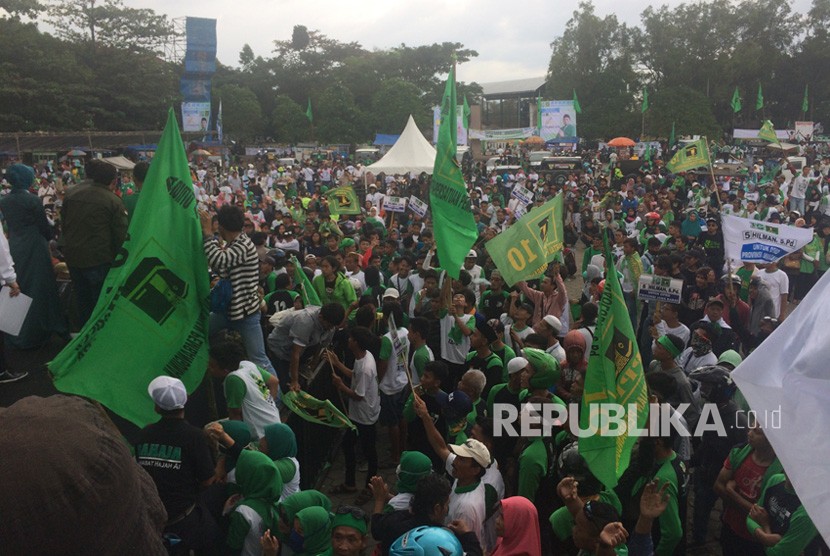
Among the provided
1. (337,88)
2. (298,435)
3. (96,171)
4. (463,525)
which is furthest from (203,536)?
(337,88)

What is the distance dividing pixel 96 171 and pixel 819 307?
503cm

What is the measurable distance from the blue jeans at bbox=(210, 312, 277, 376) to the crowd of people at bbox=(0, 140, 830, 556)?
1 cm

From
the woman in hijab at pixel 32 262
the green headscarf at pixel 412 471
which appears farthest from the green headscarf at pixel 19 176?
the green headscarf at pixel 412 471

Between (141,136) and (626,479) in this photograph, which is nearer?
(626,479)

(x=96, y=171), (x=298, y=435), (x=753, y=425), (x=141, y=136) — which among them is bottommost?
(x=298, y=435)

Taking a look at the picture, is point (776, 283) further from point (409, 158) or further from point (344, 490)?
point (409, 158)

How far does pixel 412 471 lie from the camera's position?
13.1 feet

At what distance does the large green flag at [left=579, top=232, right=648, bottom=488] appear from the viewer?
4074 millimetres

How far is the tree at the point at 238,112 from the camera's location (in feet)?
188

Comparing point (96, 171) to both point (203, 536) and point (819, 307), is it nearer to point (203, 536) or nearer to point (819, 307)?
point (203, 536)

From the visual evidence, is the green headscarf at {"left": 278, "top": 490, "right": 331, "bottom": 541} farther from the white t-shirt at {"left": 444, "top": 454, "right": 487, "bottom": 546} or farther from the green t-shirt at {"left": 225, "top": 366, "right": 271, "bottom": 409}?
the green t-shirt at {"left": 225, "top": 366, "right": 271, "bottom": 409}

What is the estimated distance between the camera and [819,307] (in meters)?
2.49

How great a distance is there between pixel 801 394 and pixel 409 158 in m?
19.5

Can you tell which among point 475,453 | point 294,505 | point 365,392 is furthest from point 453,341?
point 294,505
